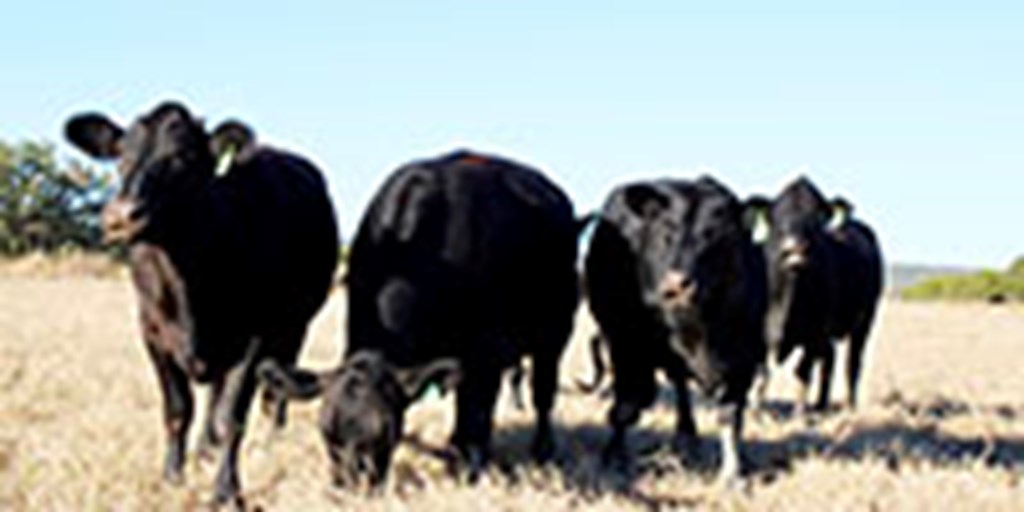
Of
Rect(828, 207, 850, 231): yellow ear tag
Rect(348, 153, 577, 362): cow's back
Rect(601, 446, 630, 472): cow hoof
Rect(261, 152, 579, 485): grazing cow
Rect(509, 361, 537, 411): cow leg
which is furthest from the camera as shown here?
Rect(828, 207, 850, 231): yellow ear tag

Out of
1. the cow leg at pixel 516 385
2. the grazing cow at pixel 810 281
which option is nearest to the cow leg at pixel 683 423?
the cow leg at pixel 516 385

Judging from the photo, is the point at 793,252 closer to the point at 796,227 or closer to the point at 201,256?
the point at 796,227

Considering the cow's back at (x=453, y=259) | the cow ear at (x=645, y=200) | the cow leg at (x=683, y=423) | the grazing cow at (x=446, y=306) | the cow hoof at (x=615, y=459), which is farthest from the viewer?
the cow leg at (x=683, y=423)

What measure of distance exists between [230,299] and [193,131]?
868 millimetres

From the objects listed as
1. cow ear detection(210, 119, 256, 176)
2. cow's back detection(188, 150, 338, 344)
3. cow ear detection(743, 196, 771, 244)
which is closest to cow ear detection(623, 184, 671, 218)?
cow ear detection(743, 196, 771, 244)

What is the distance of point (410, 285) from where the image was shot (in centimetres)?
692

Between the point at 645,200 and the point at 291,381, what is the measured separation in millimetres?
2560

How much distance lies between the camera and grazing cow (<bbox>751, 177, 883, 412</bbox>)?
35.3 feet

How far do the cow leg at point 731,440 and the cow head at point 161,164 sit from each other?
3.01 metres

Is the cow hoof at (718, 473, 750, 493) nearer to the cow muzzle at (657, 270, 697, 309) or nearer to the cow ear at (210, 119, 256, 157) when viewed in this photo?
the cow muzzle at (657, 270, 697, 309)

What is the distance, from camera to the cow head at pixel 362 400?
6.09 m

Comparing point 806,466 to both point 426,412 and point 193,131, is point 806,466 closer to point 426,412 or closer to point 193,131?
point 426,412

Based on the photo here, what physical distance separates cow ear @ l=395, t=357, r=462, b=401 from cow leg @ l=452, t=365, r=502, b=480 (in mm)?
694

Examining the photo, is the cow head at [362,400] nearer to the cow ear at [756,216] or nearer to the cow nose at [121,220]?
the cow nose at [121,220]
